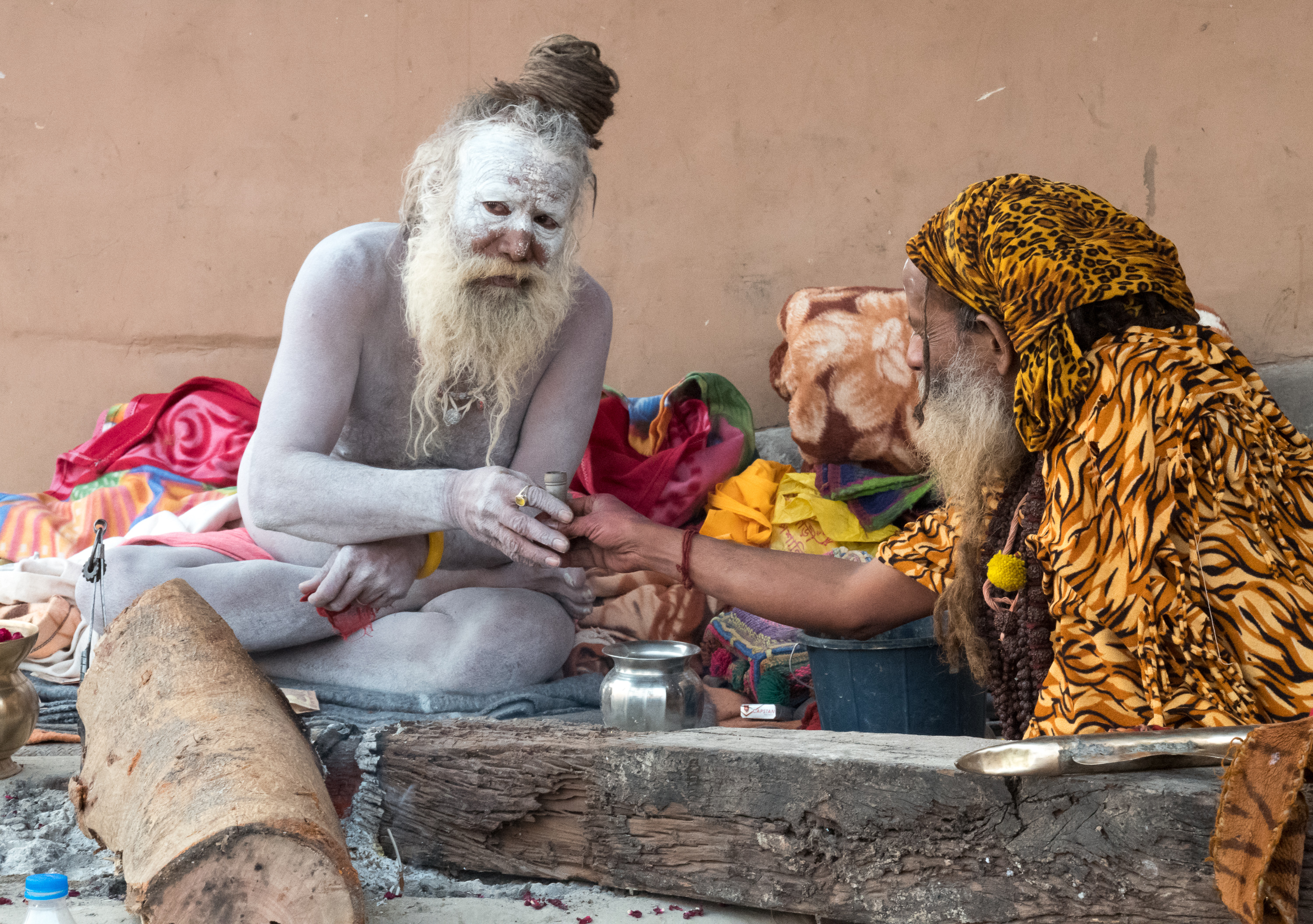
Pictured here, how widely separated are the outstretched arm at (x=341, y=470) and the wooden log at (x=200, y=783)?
43 centimetres

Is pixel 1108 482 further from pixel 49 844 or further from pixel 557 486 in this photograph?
pixel 49 844

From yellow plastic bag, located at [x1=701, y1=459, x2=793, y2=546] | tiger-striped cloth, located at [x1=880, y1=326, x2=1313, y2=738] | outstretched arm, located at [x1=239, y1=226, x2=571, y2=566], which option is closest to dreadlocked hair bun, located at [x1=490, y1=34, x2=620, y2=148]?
outstretched arm, located at [x1=239, y1=226, x2=571, y2=566]

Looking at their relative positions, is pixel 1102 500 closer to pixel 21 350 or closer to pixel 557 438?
pixel 557 438

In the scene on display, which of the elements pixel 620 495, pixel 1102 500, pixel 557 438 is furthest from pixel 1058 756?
pixel 620 495

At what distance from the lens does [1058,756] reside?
1.83 metres

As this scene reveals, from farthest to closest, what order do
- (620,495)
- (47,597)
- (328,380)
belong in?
(620,495)
(47,597)
(328,380)

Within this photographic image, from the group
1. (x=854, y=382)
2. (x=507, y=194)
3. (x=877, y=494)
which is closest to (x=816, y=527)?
(x=877, y=494)

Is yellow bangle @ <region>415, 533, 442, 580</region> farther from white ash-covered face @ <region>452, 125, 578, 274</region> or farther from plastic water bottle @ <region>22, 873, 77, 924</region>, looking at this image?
plastic water bottle @ <region>22, 873, 77, 924</region>

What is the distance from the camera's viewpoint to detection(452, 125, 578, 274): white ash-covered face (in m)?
3.19

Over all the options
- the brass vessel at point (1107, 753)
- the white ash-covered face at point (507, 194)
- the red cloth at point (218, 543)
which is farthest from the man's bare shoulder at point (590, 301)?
the brass vessel at point (1107, 753)

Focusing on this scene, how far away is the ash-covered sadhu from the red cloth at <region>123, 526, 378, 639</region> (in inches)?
66.9

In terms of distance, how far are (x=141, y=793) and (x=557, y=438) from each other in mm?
1669

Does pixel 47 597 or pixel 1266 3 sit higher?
pixel 1266 3

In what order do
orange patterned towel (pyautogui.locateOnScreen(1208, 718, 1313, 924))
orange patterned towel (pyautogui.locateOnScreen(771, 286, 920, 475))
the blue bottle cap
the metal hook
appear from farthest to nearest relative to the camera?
1. orange patterned towel (pyautogui.locateOnScreen(771, 286, 920, 475))
2. the metal hook
3. the blue bottle cap
4. orange patterned towel (pyautogui.locateOnScreen(1208, 718, 1313, 924))
